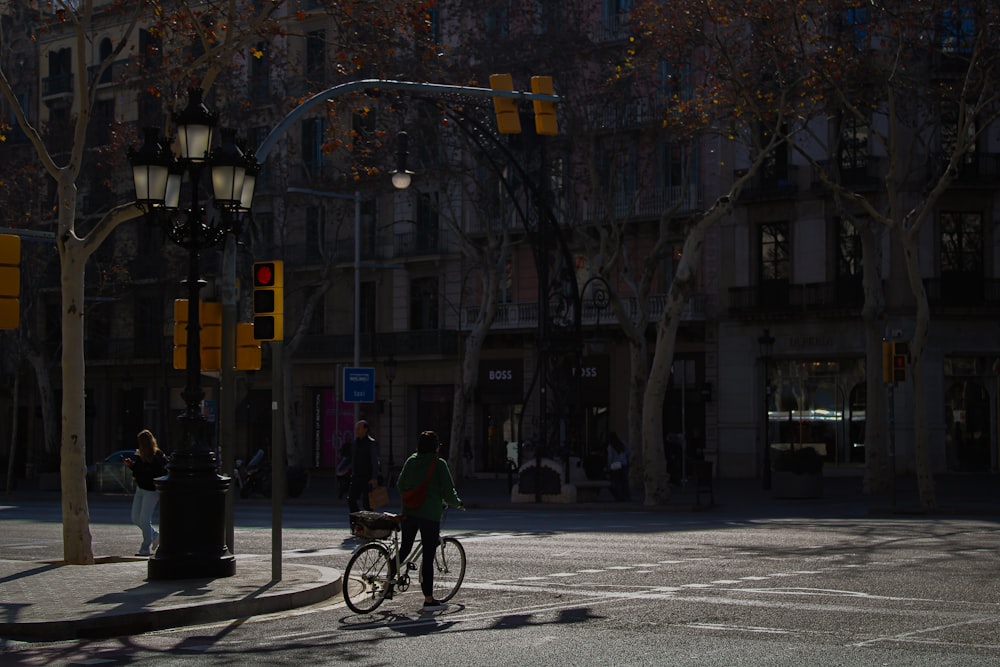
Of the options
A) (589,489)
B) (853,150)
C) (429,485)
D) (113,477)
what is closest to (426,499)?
(429,485)

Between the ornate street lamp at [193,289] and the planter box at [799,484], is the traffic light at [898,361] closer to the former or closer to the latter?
the planter box at [799,484]

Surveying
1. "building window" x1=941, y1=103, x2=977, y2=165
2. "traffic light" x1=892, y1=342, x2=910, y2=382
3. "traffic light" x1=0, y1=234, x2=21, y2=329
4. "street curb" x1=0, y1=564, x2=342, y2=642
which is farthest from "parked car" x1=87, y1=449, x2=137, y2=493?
"street curb" x1=0, y1=564, x2=342, y2=642

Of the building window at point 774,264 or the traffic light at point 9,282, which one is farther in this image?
the building window at point 774,264

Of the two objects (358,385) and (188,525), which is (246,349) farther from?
(358,385)

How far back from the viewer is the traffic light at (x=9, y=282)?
497 inches

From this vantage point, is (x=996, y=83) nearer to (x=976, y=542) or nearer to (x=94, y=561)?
(x=976, y=542)

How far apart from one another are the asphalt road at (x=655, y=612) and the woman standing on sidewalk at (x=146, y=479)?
135 centimetres

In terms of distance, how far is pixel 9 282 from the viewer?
12812mm

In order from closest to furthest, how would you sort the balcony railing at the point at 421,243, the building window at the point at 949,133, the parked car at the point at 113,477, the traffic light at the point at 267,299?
the traffic light at the point at 267,299, the building window at the point at 949,133, the parked car at the point at 113,477, the balcony railing at the point at 421,243

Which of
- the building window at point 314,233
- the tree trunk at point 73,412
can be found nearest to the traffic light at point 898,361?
the tree trunk at point 73,412

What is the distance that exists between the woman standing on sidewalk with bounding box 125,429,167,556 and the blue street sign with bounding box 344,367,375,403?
15.7m

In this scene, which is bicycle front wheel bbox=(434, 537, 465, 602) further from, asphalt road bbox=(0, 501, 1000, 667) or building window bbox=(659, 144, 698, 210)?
building window bbox=(659, 144, 698, 210)

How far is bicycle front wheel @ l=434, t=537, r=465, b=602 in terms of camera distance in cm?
1334

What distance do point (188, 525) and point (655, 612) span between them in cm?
483
